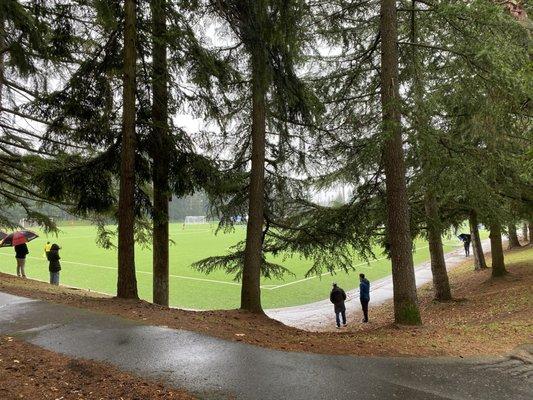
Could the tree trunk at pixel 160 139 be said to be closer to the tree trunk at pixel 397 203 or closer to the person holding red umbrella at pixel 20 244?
the tree trunk at pixel 397 203

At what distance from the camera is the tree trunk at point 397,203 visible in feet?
28.3

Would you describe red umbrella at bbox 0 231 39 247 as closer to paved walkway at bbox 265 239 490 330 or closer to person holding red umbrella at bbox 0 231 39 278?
person holding red umbrella at bbox 0 231 39 278

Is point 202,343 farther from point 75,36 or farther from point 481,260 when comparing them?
point 481,260

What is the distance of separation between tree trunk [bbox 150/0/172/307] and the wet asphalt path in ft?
11.0

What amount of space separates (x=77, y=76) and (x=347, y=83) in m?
5.91

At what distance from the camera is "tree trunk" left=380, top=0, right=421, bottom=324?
28.3ft

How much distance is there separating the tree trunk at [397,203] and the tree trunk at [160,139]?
14.4ft

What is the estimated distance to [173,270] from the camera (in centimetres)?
3256

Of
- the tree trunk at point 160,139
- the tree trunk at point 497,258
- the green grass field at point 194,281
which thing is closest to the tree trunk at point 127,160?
the tree trunk at point 160,139

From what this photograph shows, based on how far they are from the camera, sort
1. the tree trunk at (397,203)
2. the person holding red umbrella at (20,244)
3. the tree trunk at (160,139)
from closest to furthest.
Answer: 1. the tree trunk at (397,203)
2. the tree trunk at (160,139)
3. the person holding red umbrella at (20,244)

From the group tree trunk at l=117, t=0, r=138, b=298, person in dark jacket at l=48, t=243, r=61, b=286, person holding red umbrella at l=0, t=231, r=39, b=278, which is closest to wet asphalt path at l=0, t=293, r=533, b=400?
tree trunk at l=117, t=0, r=138, b=298

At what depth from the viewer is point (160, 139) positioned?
352 inches

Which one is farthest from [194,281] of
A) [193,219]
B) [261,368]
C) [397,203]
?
[193,219]

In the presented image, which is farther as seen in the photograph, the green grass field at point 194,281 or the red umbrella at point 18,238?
the green grass field at point 194,281
